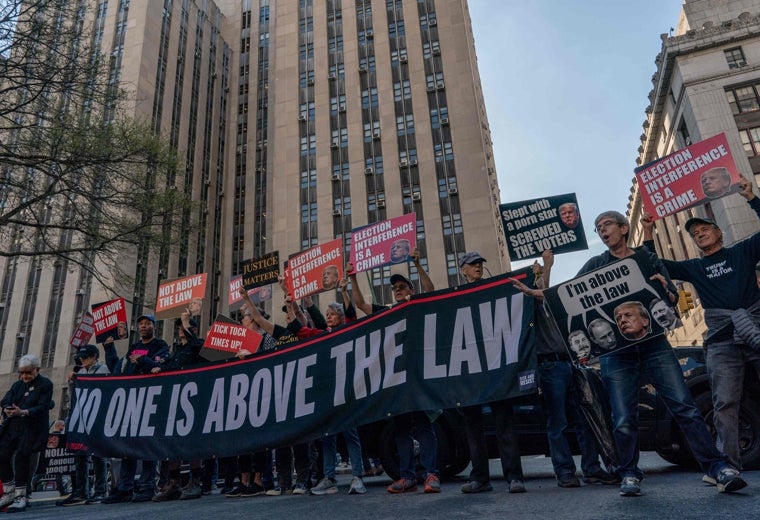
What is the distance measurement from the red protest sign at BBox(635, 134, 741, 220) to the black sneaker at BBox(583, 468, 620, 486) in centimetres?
290

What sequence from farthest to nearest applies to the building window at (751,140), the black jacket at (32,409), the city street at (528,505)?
1. the building window at (751,140)
2. the black jacket at (32,409)
3. the city street at (528,505)

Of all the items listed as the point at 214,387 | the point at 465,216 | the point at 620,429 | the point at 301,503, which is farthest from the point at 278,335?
the point at 465,216

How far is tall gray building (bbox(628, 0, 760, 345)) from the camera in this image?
100 feet

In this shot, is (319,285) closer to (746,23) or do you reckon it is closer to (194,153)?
(746,23)

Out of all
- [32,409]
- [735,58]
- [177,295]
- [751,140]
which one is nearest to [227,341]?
[32,409]

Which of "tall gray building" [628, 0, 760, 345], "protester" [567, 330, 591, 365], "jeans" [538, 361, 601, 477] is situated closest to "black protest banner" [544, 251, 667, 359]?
"protester" [567, 330, 591, 365]

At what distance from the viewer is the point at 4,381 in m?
39.5

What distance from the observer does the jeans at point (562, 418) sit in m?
4.51

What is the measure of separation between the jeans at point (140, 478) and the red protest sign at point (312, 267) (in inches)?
130

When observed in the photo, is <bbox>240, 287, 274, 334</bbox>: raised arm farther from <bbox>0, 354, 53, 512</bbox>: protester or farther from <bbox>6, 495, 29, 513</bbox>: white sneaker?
<bbox>6, 495, 29, 513</bbox>: white sneaker

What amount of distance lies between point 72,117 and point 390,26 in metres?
40.5

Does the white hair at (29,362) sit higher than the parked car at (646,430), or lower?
higher

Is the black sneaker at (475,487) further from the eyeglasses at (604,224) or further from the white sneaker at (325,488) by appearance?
the eyeglasses at (604,224)

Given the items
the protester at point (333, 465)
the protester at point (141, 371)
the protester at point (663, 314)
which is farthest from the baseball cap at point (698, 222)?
the protester at point (141, 371)
